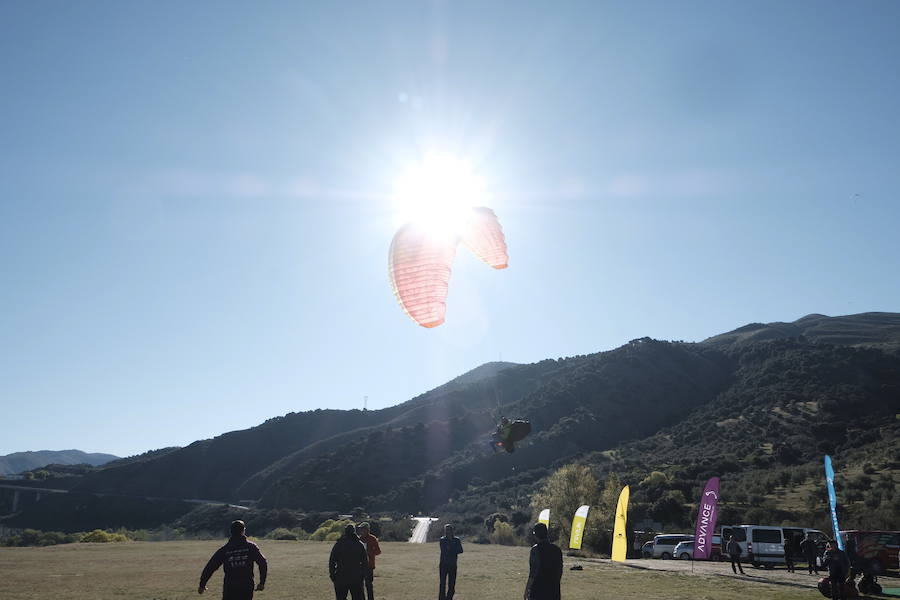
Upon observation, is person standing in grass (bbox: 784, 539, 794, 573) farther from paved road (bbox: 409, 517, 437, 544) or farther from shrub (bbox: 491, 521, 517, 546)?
paved road (bbox: 409, 517, 437, 544)

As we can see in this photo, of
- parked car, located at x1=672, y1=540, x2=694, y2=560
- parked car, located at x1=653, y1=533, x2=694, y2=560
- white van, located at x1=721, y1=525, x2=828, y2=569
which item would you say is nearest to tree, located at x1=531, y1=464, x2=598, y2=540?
parked car, located at x1=653, y1=533, x2=694, y2=560

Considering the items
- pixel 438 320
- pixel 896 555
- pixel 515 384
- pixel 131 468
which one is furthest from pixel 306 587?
pixel 515 384

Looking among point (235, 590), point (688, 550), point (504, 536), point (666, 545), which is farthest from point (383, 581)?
point (504, 536)

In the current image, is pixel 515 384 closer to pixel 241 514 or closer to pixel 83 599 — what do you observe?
pixel 241 514

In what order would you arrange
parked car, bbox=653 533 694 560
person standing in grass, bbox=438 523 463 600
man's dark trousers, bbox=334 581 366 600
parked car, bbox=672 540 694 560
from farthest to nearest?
parked car, bbox=653 533 694 560 → parked car, bbox=672 540 694 560 → person standing in grass, bbox=438 523 463 600 → man's dark trousers, bbox=334 581 366 600

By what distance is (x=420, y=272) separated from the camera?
13430mm

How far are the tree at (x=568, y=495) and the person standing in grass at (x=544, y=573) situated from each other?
3516cm

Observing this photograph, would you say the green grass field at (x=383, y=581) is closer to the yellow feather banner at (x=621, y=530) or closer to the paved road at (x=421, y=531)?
the yellow feather banner at (x=621, y=530)

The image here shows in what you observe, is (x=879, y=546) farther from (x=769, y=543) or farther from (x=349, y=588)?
(x=349, y=588)

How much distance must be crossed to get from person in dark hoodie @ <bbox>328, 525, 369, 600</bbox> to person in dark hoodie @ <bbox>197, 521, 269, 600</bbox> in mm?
1515

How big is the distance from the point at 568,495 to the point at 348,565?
3497 centimetres

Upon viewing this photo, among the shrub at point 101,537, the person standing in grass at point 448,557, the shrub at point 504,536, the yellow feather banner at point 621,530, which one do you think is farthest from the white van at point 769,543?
the shrub at point 101,537

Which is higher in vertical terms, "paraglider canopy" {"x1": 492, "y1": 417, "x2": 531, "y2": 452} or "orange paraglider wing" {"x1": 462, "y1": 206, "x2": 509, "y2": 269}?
"orange paraglider wing" {"x1": 462, "y1": 206, "x2": 509, "y2": 269}

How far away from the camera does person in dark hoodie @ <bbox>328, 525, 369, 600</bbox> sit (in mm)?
9039
